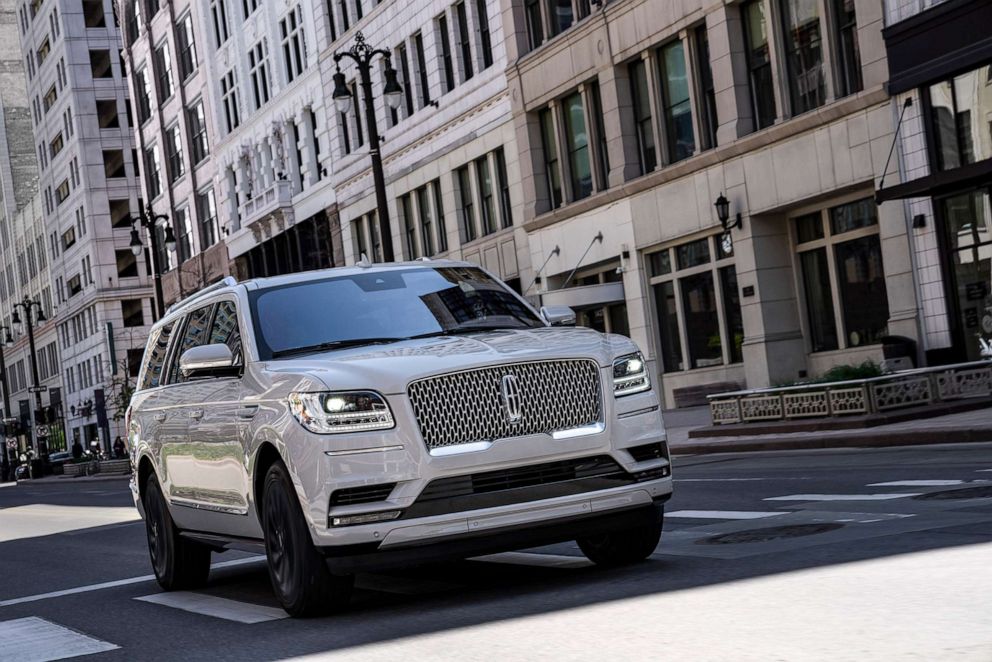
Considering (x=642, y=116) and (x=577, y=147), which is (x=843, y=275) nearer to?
(x=642, y=116)

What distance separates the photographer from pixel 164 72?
80438 mm

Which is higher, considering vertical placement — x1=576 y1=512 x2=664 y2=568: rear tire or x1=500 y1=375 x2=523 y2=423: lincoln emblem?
x1=500 y1=375 x2=523 y2=423: lincoln emblem

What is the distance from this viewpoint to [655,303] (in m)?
39.0

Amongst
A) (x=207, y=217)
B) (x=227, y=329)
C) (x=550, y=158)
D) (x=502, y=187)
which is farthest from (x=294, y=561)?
(x=207, y=217)

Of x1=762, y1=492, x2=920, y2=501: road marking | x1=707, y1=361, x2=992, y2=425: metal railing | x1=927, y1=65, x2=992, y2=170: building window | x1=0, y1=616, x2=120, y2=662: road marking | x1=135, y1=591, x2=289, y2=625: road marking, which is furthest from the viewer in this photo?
x1=927, y1=65, x2=992, y2=170: building window

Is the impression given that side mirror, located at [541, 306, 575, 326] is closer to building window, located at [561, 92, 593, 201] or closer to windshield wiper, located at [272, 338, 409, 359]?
windshield wiper, located at [272, 338, 409, 359]

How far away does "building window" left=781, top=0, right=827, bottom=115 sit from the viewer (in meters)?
31.3

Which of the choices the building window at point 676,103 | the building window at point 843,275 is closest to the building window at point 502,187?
the building window at point 676,103

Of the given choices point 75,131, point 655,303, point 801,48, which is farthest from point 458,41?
point 75,131

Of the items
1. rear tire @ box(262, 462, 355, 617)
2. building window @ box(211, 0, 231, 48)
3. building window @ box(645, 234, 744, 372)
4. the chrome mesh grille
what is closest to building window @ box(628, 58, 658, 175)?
building window @ box(645, 234, 744, 372)

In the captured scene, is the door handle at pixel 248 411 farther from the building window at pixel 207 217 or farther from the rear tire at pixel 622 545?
the building window at pixel 207 217

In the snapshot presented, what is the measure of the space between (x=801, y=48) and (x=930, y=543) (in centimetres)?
2419

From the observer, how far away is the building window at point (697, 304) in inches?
1400

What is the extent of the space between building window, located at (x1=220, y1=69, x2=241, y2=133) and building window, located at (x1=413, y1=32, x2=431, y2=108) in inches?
807
